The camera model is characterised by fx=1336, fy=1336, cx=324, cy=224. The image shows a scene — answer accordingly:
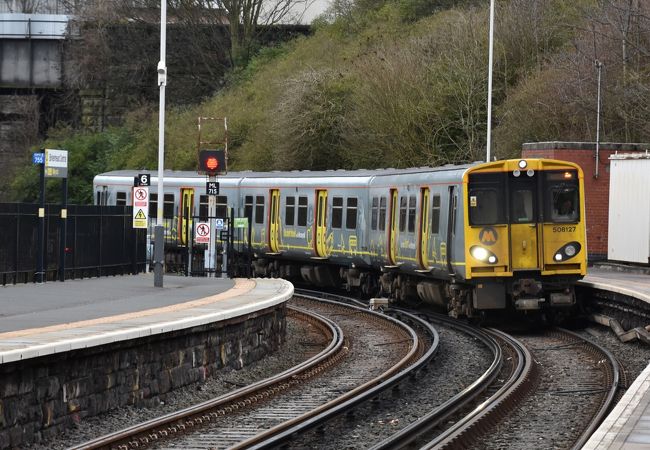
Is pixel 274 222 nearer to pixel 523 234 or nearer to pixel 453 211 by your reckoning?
pixel 453 211

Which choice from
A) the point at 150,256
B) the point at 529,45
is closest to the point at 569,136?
the point at 529,45

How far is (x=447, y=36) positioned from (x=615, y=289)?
26.6 metres

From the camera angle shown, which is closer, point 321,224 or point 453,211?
point 453,211

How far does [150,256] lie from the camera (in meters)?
34.4

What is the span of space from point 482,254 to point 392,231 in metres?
5.60

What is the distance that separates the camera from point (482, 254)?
23.4m

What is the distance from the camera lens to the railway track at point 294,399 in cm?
1263

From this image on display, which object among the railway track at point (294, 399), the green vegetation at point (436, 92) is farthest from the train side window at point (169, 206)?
the railway track at point (294, 399)

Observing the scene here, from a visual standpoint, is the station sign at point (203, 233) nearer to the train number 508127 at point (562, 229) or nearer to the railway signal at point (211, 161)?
the railway signal at point (211, 161)

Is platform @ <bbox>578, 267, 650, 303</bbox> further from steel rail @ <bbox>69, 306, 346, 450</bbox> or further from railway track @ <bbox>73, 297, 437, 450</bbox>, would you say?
steel rail @ <bbox>69, 306, 346, 450</bbox>

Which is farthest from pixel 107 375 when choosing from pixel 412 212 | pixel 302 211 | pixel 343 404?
pixel 302 211

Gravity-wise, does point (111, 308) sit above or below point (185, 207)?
below

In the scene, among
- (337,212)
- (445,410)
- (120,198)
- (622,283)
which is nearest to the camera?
(445,410)

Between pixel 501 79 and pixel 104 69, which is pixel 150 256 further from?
pixel 104 69
